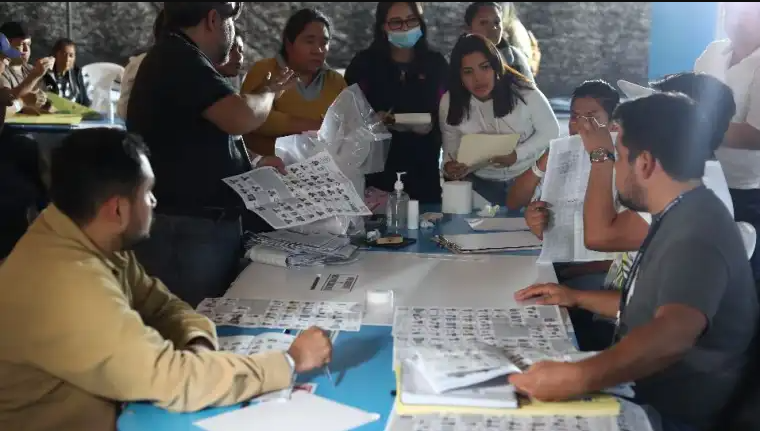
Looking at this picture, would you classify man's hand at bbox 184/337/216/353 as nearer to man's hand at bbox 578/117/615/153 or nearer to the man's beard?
the man's beard

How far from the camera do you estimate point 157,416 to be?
1104mm

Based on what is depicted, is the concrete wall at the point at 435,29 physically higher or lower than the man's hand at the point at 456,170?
higher

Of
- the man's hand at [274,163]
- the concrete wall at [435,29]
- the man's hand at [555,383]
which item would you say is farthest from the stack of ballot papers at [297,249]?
the concrete wall at [435,29]

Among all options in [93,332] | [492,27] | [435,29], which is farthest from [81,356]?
[435,29]

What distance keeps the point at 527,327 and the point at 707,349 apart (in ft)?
1.04

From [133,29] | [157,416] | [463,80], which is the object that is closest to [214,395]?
[157,416]

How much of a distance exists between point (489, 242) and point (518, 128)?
1.93ft

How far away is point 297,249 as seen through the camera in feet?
6.25

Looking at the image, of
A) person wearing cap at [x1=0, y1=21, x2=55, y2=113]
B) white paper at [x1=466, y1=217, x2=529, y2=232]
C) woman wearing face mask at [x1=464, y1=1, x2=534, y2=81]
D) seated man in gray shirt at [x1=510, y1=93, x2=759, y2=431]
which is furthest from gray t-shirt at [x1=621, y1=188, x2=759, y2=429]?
person wearing cap at [x1=0, y1=21, x2=55, y2=113]

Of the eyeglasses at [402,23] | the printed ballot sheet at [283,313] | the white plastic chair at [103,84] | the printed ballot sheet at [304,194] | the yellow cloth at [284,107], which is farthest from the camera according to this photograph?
the white plastic chair at [103,84]

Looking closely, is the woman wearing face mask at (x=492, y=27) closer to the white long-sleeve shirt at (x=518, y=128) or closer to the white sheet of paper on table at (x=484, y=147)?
the white long-sleeve shirt at (x=518, y=128)

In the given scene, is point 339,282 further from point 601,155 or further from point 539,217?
point 601,155

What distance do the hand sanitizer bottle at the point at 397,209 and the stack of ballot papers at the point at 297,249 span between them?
28 cm

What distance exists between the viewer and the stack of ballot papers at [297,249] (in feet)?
6.10
